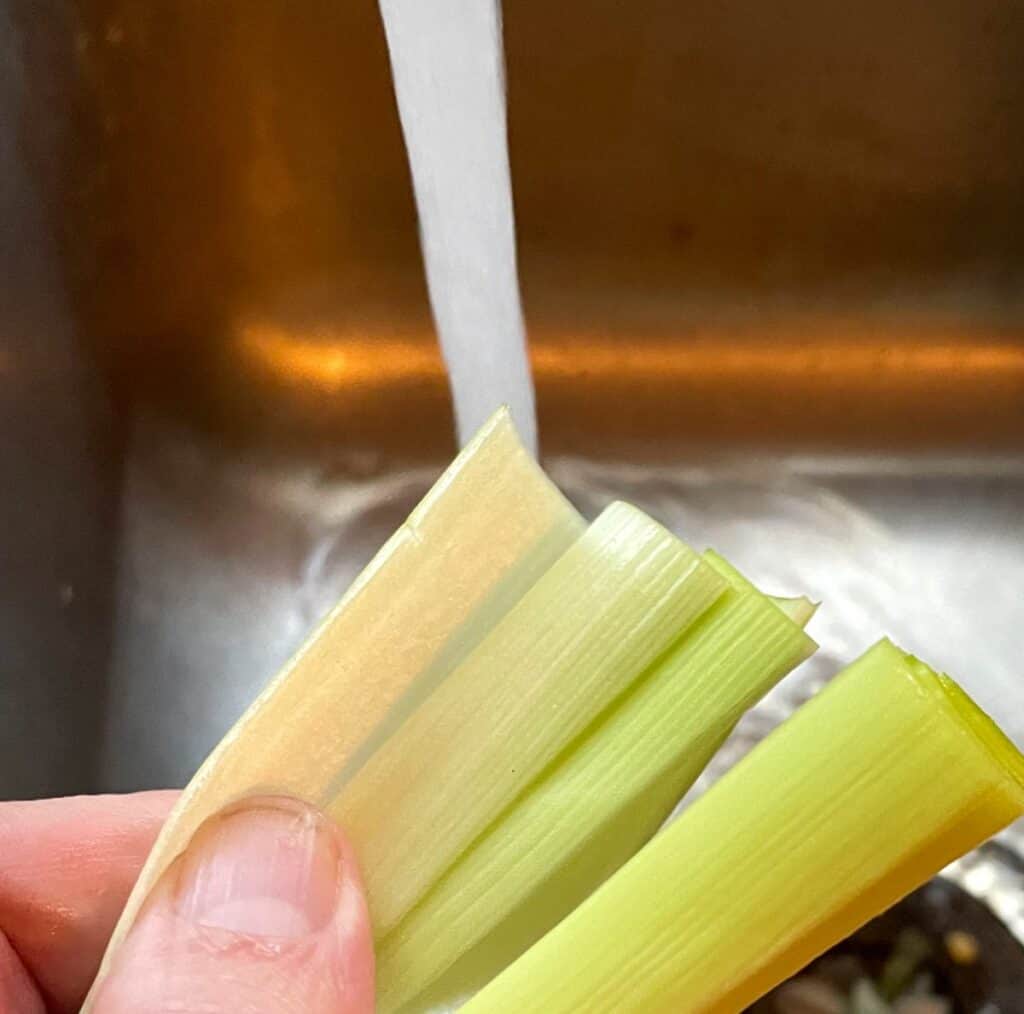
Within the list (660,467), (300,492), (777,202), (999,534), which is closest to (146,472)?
(300,492)

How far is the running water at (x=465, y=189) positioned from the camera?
66cm

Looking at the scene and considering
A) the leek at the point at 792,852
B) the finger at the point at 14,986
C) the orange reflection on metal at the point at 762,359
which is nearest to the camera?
the leek at the point at 792,852

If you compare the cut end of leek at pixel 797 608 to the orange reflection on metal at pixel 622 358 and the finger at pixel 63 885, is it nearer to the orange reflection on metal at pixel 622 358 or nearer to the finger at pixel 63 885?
the finger at pixel 63 885

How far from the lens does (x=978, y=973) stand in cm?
64

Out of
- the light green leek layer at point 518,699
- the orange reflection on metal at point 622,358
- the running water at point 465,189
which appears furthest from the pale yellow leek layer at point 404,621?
the orange reflection on metal at point 622,358

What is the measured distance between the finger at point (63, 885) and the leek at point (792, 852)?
0.20m

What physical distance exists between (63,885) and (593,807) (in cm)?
24

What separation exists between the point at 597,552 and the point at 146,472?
0.54 m

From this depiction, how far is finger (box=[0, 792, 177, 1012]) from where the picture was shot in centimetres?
47

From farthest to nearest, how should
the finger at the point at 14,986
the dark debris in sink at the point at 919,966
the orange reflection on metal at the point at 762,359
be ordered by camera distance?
the orange reflection on metal at the point at 762,359 < the dark debris in sink at the point at 919,966 < the finger at the point at 14,986

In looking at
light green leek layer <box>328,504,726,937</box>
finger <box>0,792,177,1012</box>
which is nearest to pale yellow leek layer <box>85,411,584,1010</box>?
light green leek layer <box>328,504,726,937</box>

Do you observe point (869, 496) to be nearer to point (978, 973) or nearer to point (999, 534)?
point (999, 534)

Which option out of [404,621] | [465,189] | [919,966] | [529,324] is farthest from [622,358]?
[404,621]

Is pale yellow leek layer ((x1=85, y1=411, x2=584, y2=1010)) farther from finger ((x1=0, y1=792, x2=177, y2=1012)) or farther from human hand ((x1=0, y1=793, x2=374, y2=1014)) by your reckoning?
finger ((x1=0, y1=792, x2=177, y2=1012))
